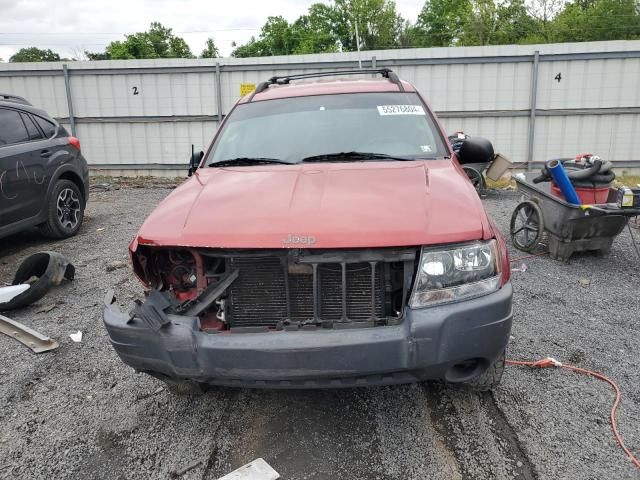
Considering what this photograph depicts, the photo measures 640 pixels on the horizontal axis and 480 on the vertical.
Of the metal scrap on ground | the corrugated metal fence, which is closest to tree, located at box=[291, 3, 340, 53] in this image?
the corrugated metal fence

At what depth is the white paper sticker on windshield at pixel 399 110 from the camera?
3730 mm

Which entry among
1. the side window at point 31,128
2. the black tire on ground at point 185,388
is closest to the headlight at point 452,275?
the black tire on ground at point 185,388

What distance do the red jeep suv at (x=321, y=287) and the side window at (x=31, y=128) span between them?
4680 millimetres

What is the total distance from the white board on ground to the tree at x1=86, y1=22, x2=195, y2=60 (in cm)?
4574

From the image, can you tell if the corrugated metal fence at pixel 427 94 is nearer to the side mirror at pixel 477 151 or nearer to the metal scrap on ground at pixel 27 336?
the side mirror at pixel 477 151

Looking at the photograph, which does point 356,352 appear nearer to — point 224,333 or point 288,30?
point 224,333

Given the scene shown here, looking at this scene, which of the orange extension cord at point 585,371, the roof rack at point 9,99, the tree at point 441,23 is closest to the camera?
the orange extension cord at point 585,371

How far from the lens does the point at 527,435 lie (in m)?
2.67

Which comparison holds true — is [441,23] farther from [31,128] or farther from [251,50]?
[31,128]

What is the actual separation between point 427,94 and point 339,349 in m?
10.4

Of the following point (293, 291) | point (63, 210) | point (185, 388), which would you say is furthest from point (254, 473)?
point (63, 210)

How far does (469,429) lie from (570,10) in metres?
55.9

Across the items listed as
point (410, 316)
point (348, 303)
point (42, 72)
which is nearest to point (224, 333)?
point (348, 303)

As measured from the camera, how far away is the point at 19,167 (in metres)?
6.06
